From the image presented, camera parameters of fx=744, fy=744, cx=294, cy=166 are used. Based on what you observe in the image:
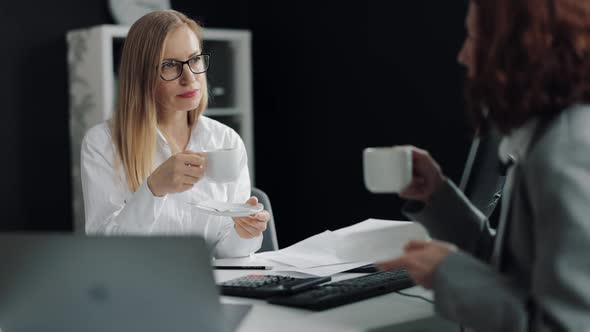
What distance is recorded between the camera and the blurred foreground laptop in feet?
3.30

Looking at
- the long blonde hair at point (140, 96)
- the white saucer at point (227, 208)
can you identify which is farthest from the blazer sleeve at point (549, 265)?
the long blonde hair at point (140, 96)

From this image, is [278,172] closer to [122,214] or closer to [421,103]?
[421,103]

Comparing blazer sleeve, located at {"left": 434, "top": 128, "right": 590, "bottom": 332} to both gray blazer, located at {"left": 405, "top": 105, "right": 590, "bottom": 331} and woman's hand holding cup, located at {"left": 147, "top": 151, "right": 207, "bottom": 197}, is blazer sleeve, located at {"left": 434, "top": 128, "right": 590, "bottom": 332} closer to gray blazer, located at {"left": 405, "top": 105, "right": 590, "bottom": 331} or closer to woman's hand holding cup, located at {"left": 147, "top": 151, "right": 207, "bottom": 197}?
gray blazer, located at {"left": 405, "top": 105, "right": 590, "bottom": 331}

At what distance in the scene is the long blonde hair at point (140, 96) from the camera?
2289 millimetres

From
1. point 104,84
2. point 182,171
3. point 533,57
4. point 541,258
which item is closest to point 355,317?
point 541,258

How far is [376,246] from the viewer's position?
138cm

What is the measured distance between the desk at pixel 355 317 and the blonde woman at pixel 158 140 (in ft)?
2.25

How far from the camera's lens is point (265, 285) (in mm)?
1556

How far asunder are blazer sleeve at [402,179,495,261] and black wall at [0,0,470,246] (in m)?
1.97

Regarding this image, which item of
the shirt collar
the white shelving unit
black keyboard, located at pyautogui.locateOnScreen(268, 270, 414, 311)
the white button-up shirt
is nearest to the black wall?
the white shelving unit

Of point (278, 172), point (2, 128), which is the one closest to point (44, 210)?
point (2, 128)

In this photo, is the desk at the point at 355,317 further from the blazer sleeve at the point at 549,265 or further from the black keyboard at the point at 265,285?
the blazer sleeve at the point at 549,265

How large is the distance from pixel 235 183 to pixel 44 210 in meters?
1.84

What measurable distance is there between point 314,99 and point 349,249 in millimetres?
2834
